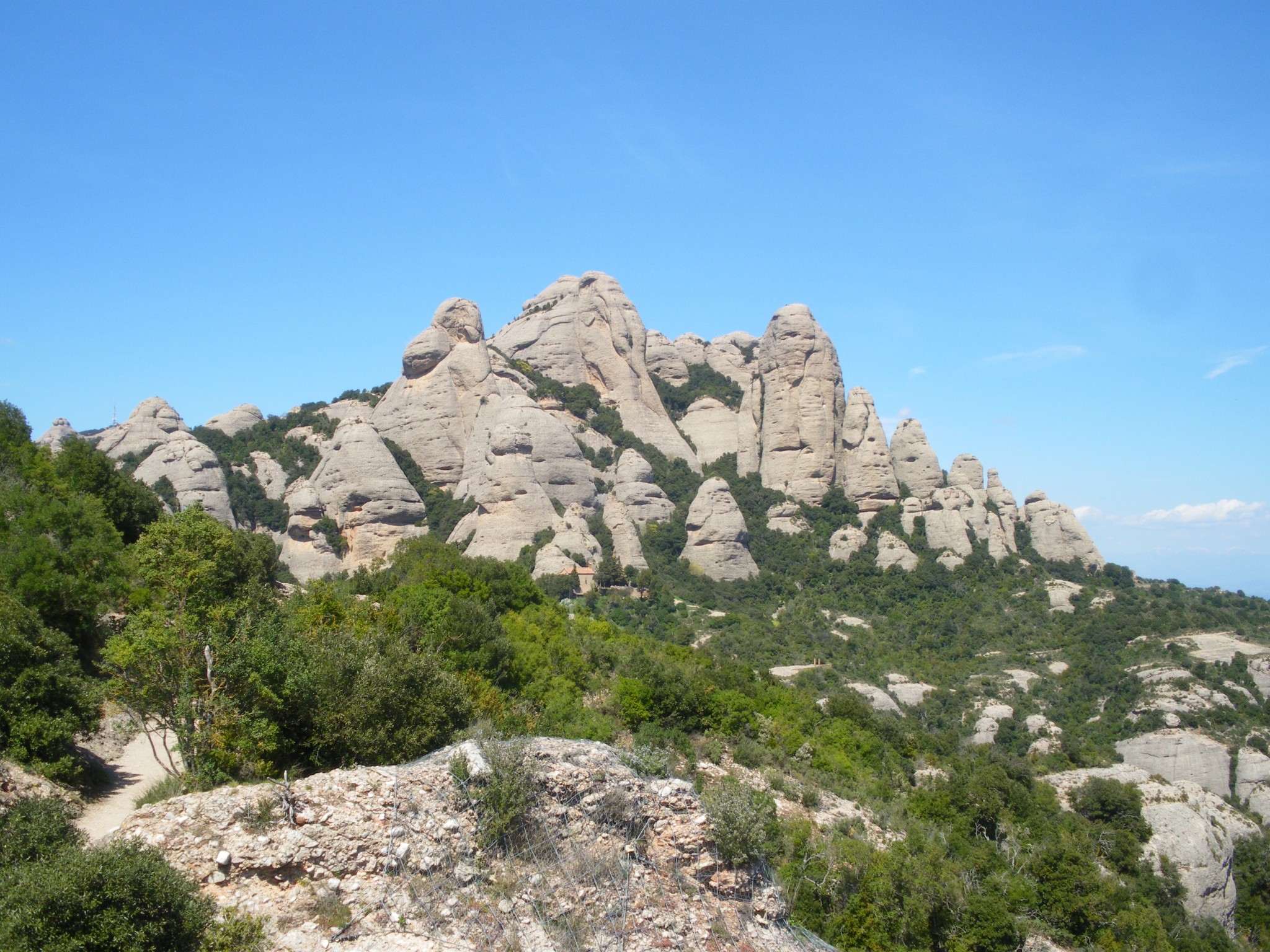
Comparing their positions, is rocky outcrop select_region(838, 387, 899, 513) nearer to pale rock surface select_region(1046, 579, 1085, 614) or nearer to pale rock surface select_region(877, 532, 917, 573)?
pale rock surface select_region(877, 532, 917, 573)

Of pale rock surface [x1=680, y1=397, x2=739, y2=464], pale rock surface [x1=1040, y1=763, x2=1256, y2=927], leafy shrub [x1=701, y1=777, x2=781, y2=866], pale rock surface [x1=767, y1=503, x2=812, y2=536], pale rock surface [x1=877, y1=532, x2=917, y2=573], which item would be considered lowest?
pale rock surface [x1=1040, y1=763, x2=1256, y2=927]

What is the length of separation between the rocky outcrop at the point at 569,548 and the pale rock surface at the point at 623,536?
1.75 meters

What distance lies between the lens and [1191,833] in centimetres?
3006

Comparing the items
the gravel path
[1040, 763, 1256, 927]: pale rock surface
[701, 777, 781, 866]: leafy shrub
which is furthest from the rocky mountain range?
[701, 777, 781, 866]: leafy shrub

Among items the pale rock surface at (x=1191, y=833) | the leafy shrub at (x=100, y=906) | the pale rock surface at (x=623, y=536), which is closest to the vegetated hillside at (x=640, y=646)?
the leafy shrub at (x=100, y=906)

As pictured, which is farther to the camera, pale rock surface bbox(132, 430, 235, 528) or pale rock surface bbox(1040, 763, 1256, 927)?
pale rock surface bbox(132, 430, 235, 528)

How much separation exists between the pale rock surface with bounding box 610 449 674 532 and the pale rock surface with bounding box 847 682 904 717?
23218 millimetres

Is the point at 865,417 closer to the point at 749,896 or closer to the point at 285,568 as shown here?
the point at 285,568

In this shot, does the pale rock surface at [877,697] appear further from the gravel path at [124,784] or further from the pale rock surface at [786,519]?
the gravel path at [124,784]

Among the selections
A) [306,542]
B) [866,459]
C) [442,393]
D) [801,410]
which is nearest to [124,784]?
[306,542]

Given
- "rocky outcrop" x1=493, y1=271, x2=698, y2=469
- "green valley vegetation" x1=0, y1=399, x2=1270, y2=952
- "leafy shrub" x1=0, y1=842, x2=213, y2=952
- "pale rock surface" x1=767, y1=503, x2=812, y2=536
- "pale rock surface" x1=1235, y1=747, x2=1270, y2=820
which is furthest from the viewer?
"rocky outcrop" x1=493, y1=271, x2=698, y2=469

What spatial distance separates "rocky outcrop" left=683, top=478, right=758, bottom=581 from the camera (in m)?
57.2

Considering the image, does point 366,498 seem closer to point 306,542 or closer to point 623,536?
point 306,542

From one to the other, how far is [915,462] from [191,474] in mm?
49195
